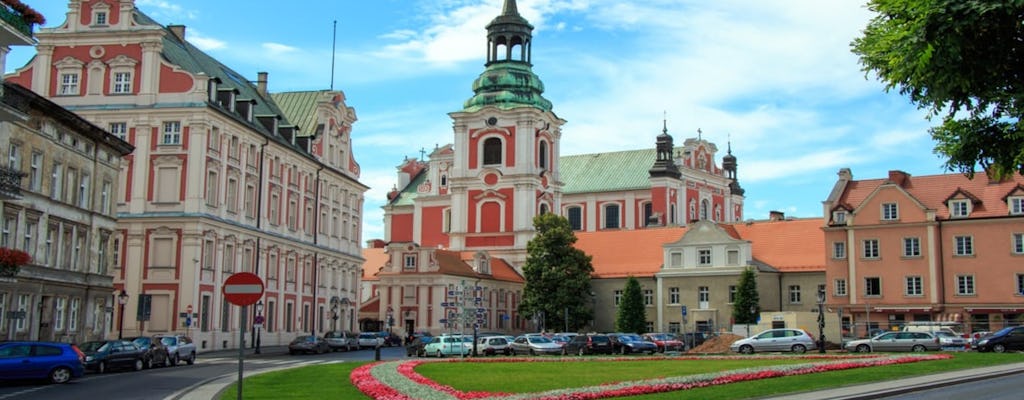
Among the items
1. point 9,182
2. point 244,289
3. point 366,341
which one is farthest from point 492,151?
point 244,289

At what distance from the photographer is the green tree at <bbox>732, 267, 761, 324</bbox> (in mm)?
74938

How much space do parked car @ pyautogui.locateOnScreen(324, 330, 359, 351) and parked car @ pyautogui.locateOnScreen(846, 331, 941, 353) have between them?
3157 cm

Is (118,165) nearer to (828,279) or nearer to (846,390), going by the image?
(846,390)

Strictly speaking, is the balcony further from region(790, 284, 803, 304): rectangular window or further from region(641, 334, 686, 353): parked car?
region(790, 284, 803, 304): rectangular window

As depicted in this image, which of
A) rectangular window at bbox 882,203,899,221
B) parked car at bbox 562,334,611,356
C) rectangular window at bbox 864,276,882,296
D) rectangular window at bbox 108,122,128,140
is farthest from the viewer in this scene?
rectangular window at bbox 864,276,882,296

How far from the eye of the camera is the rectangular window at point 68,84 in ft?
203

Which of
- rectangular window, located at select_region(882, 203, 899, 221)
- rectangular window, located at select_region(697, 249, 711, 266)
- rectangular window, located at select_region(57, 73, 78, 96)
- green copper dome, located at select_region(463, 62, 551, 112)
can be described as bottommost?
rectangular window, located at select_region(697, 249, 711, 266)

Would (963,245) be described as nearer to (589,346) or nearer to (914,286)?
(914,286)

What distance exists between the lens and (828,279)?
68375mm

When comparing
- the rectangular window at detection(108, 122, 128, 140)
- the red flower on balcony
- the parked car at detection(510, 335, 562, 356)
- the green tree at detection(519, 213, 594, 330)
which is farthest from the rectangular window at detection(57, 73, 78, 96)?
the green tree at detection(519, 213, 594, 330)

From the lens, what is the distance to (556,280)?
8238 cm

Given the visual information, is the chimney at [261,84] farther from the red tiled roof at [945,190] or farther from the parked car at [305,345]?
the red tiled roof at [945,190]

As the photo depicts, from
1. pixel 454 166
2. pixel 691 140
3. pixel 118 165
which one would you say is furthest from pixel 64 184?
pixel 691 140

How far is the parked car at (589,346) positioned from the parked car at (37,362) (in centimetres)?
2778
